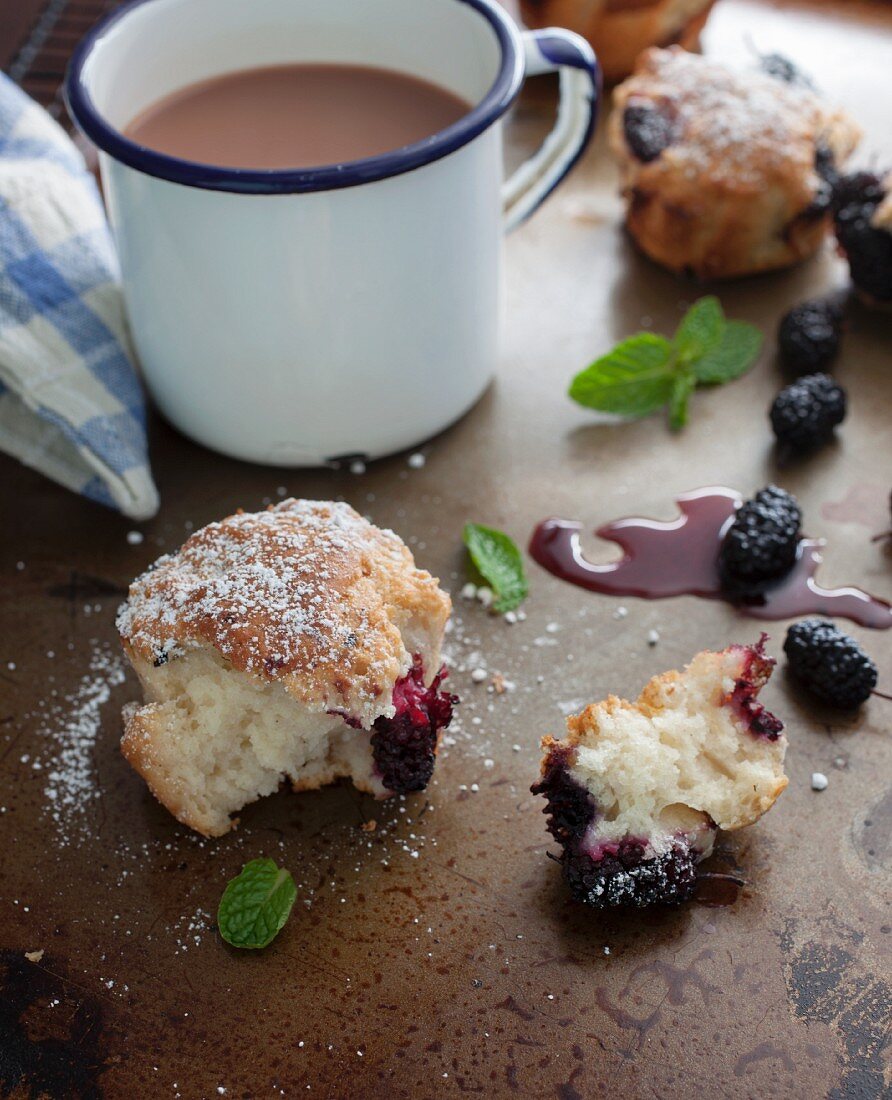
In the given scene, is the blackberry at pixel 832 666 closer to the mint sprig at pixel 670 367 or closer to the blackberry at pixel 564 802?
the blackberry at pixel 564 802

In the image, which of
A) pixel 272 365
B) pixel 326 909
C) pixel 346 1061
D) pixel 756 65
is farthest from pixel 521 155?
pixel 346 1061

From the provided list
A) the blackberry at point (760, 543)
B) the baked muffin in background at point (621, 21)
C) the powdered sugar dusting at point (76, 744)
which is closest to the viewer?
the powdered sugar dusting at point (76, 744)

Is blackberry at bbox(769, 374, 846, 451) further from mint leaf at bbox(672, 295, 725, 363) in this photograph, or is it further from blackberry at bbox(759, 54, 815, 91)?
blackberry at bbox(759, 54, 815, 91)

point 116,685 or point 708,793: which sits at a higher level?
point 708,793

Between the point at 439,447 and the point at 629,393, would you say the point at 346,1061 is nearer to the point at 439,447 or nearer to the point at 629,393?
the point at 439,447

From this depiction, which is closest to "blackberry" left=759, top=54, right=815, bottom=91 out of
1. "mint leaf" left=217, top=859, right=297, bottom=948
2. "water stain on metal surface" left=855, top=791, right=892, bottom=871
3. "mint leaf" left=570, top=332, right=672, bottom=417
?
"mint leaf" left=570, top=332, right=672, bottom=417

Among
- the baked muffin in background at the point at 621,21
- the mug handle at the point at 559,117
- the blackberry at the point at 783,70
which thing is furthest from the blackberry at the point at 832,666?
the baked muffin in background at the point at 621,21

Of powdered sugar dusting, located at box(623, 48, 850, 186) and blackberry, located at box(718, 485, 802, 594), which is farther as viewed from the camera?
→ powdered sugar dusting, located at box(623, 48, 850, 186)
